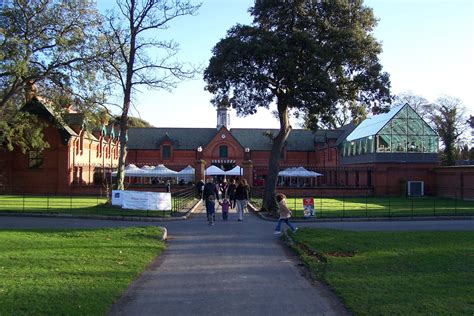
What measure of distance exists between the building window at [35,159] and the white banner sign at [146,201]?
24722 millimetres

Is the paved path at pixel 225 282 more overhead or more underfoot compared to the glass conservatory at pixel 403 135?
more underfoot

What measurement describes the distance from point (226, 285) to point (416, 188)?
138 feet

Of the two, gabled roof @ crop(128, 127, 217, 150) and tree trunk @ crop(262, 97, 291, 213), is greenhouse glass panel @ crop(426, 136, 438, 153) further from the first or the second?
gabled roof @ crop(128, 127, 217, 150)

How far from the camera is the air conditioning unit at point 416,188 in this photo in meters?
47.0

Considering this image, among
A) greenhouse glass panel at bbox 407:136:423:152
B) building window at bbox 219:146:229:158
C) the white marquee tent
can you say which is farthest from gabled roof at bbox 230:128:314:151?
greenhouse glass panel at bbox 407:136:423:152

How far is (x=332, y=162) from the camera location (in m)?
67.2

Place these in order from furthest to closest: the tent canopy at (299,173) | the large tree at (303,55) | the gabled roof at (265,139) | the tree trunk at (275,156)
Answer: the gabled roof at (265,139) < the tent canopy at (299,173) < the tree trunk at (275,156) < the large tree at (303,55)

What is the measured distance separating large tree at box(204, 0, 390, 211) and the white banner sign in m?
5.38

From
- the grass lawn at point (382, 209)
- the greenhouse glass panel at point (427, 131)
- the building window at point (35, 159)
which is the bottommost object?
the grass lawn at point (382, 209)

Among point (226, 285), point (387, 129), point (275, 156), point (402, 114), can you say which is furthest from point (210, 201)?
point (402, 114)

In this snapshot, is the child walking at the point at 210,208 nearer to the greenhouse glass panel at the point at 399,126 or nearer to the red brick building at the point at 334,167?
the red brick building at the point at 334,167

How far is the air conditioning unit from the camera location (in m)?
47.0

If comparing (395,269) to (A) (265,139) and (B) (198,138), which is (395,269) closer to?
(B) (198,138)

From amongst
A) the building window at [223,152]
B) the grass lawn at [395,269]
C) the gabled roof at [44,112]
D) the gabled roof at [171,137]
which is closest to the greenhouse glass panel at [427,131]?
the building window at [223,152]
